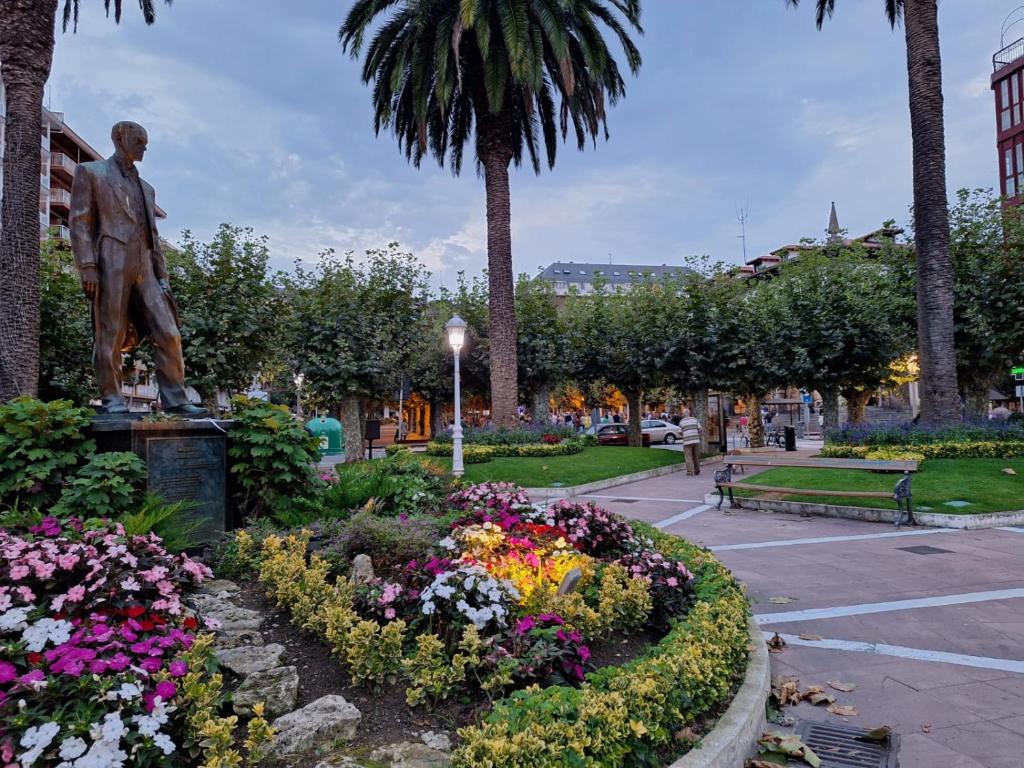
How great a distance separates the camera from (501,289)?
17.6 metres

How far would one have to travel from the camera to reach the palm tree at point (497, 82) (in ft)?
50.4

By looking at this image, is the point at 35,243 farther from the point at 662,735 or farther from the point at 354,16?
the point at 662,735

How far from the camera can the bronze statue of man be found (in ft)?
17.9

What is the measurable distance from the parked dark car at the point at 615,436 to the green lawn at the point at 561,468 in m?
9.58

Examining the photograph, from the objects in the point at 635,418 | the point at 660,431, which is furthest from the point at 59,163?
the point at 660,431

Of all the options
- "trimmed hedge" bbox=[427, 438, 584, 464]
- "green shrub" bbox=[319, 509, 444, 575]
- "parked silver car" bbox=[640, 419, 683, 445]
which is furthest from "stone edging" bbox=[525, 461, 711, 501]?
"parked silver car" bbox=[640, 419, 683, 445]

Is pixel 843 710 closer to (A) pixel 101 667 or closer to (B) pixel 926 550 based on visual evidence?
(A) pixel 101 667

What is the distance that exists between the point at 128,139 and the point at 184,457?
299 cm

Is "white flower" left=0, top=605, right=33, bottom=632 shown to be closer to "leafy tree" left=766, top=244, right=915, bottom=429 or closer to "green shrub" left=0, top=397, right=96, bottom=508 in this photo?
"green shrub" left=0, top=397, right=96, bottom=508

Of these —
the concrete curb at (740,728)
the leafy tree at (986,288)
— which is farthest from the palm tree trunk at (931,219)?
the concrete curb at (740,728)

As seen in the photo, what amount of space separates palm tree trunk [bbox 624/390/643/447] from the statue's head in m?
23.1

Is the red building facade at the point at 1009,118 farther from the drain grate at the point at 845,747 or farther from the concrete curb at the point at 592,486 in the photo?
the drain grate at the point at 845,747

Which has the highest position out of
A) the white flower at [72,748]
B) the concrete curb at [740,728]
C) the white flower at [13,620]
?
the white flower at [13,620]

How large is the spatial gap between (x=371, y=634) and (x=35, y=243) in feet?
37.7
